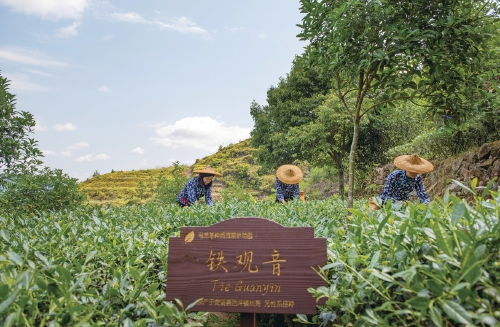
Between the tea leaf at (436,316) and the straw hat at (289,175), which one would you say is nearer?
the tea leaf at (436,316)

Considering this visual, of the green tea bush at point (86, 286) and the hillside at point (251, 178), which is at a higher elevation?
the hillside at point (251, 178)

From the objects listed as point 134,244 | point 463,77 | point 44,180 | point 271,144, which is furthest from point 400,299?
point 271,144

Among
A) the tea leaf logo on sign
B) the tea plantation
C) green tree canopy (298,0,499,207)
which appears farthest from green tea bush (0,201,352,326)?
green tree canopy (298,0,499,207)

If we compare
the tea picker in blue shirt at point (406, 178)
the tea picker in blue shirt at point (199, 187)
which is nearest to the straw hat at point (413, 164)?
the tea picker in blue shirt at point (406, 178)

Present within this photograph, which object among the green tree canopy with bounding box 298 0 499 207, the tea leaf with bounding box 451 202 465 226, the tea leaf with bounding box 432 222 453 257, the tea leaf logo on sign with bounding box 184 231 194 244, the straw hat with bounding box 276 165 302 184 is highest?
the green tree canopy with bounding box 298 0 499 207

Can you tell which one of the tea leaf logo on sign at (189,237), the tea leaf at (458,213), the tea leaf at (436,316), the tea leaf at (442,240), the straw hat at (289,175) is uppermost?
the straw hat at (289,175)

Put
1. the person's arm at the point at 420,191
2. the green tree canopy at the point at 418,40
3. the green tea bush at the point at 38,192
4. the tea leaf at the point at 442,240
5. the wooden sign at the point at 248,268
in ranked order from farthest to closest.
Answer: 1. the green tea bush at the point at 38,192
2. the person's arm at the point at 420,191
3. the green tree canopy at the point at 418,40
4. the wooden sign at the point at 248,268
5. the tea leaf at the point at 442,240

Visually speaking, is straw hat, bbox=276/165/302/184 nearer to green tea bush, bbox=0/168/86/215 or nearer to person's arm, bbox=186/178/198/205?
person's arm, bbox=186/178/198/205

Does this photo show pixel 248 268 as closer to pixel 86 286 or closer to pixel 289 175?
pixel 86 286

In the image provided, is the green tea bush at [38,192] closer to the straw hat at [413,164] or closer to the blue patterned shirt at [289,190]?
the blue patterned shirt at [289,190]

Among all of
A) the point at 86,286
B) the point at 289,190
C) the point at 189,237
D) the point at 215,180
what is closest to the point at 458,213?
the point at 189,237

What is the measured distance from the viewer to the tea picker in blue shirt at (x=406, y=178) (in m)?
4.52

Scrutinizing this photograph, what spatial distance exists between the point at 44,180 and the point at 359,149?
10.9m

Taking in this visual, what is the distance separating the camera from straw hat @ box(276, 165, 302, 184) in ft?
21.8
